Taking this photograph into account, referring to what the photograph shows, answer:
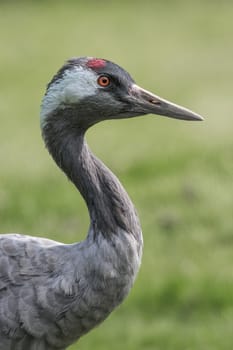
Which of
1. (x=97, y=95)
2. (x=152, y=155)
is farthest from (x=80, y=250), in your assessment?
(x=152, y=155)

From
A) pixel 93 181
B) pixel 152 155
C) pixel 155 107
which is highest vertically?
pixel 155 107

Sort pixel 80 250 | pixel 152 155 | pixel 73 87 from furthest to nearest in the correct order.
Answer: pixel 152 155
pixel 80 250
pixel 73 87

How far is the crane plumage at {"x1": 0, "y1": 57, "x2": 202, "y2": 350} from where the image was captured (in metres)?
5.21

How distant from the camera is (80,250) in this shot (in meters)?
5.39

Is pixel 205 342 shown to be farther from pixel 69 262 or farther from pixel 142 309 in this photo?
pixel 69 262

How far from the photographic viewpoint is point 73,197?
9.65m

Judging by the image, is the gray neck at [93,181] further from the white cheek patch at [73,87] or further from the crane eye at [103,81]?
the crane eye at [103,81]

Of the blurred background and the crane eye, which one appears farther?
the blurred background

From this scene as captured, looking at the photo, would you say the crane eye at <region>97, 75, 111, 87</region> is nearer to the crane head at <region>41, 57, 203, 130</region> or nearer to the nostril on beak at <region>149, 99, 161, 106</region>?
the crane head at <region>41, 57, 203, 130</region>

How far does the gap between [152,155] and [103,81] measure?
542 cm

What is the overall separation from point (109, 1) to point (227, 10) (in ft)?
6.73

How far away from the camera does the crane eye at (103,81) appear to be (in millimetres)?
5184

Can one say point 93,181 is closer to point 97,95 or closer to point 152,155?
point 97,95

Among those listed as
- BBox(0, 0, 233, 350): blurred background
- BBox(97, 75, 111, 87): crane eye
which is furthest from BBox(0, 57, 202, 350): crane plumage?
BBox(0, 0, 233, 350): blurred background
